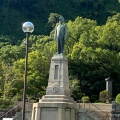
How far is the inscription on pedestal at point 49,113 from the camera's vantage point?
25.1 m

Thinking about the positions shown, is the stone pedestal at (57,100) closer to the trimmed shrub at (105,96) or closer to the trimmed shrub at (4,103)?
the trimmed shrub at (4,103)

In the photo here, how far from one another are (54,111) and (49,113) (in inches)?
13.3

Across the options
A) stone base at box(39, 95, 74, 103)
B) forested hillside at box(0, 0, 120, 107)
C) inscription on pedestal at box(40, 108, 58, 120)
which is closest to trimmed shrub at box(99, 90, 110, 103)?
forested hillside at box(0, 0, 120, 107)

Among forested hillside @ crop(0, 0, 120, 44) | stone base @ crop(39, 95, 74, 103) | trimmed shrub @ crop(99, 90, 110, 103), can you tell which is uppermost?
forested hillside @ crop(0, 0, 120, 44)

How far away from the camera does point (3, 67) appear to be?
153 feet

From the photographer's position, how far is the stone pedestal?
25136 mm

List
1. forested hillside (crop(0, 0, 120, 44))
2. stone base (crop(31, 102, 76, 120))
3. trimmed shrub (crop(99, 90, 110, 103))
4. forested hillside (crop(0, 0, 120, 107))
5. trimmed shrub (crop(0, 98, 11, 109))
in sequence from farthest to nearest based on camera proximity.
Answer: forested hillside (crop(0, 0, 120, 44))
forested hillside (crop(0, 0, 120, 107))
trimmed shrub (crop(99, 90, 110, 103))
trimmed shrub (crop(0, 98, 11, 109))
stone base (crop(31, 102, 76, 120))

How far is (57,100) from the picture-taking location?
25625mm

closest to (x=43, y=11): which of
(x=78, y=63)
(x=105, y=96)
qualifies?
(x=78, y=63)

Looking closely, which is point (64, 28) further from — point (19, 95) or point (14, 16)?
point (14, 16)

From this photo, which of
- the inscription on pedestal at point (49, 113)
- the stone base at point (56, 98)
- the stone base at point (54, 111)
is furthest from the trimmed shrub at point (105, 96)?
the inscription on pedestal at point (49, 113)

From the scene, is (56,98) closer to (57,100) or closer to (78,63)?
(57,100)

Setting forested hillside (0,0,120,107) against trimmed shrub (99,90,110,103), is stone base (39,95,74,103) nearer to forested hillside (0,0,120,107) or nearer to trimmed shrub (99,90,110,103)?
forested hillside (0,0,120,107)

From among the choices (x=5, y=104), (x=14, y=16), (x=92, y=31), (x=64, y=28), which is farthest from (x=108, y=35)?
(x=14, y=16)
